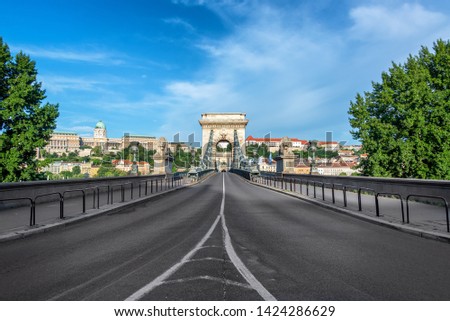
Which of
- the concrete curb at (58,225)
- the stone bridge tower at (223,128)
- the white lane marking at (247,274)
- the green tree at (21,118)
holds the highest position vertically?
the stone bridge tower at (223,128)

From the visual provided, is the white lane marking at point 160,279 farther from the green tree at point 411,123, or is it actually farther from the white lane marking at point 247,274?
the green tree at point 411,123

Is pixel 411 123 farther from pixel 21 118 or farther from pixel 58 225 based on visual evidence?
pixel 21 118

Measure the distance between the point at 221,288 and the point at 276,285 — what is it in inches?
30.7

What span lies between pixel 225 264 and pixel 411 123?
2928 cm

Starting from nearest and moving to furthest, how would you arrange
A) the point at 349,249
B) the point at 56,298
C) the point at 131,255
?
the point at 56,298, the point at 131,255, the point at 349,249

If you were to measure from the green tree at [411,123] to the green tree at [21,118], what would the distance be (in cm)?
3001

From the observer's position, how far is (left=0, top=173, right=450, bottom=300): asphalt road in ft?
12.4

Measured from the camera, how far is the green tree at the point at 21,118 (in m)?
21.7

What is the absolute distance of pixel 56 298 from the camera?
12.0ft

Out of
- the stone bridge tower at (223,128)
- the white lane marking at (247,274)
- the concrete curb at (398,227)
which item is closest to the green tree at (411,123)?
the concrete curb at (398,227)

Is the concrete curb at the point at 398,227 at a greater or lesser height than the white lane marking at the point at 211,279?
lesser

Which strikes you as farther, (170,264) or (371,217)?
(371,217)
